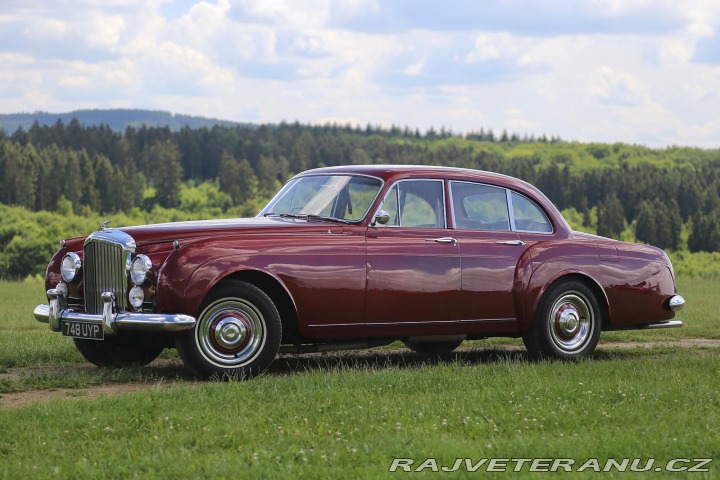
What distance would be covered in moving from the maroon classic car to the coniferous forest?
9509 centimetres

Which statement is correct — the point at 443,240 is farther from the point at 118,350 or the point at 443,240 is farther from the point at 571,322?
the point at 118,350

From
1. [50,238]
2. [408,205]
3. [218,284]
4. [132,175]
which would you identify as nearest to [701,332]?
[408,205]

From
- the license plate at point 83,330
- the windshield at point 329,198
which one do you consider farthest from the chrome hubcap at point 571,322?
the license plate at point 83,330

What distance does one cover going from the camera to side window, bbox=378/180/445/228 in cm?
963

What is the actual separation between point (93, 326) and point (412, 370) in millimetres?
2610

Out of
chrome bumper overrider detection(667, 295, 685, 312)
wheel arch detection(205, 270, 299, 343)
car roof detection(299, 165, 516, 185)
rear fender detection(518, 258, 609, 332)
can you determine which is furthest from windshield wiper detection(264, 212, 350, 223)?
chrome bumper overrider detection(667, 295, 685, 312)

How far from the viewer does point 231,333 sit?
8656mm

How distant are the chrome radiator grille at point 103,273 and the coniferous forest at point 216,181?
313 feet

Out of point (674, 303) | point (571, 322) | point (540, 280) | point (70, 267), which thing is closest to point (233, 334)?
point (70, 267)

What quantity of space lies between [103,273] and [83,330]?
1.61ft

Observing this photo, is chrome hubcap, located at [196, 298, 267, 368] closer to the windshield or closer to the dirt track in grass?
the dirt track in grass

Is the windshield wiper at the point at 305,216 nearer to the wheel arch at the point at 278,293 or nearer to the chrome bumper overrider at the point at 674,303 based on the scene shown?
the wheel arch at the point at 278,293

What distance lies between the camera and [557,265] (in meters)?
10.2

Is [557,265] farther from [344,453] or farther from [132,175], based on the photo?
[132,175]
